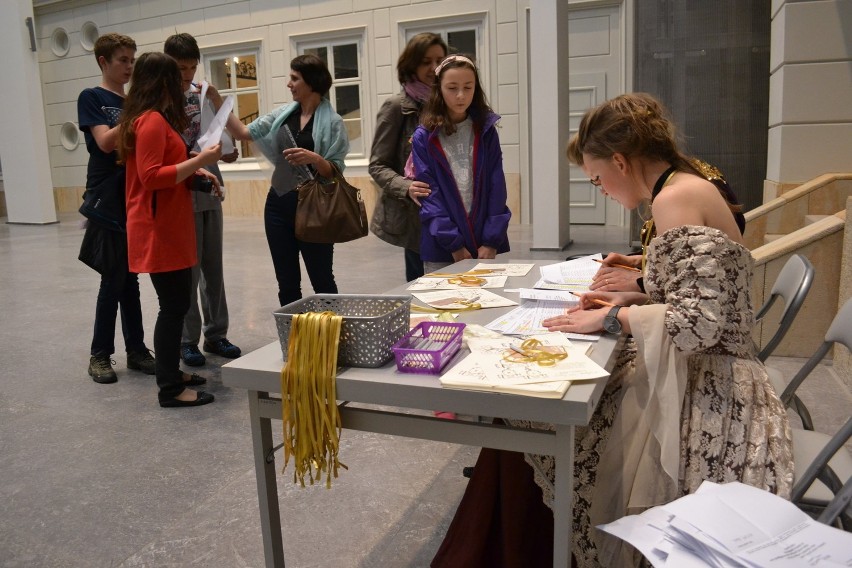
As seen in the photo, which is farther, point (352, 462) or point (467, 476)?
point (352, 462)

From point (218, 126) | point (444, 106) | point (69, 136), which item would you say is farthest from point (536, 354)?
point (69, 136)

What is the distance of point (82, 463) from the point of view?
263 centimetres

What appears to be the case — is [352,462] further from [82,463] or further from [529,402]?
[529,402]

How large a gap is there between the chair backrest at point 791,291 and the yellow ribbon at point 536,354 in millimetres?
664

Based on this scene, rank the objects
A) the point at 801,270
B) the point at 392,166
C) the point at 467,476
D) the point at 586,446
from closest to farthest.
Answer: the point at 586,446, the point at 801,270, the point at 467,476, the point at 392,166

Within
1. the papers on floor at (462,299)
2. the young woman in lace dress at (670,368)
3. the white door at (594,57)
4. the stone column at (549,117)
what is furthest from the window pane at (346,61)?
the young woman in lace dress at (670,368)

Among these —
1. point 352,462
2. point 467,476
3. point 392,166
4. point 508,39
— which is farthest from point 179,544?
point 508,39

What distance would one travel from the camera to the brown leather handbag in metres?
3.26

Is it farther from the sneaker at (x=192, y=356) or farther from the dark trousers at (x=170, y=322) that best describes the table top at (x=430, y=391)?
the sneaker at (x=192, y=356)

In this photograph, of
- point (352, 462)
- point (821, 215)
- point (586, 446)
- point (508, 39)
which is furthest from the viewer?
point (508, 39)

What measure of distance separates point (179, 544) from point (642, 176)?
166 centimetres

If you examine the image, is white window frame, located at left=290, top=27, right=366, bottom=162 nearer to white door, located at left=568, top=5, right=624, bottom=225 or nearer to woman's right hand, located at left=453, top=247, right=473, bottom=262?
white door, located at left=568, top=5, right=624, bottom=225

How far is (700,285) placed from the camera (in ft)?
4.66

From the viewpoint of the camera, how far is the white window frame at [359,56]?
10305 millimetres
